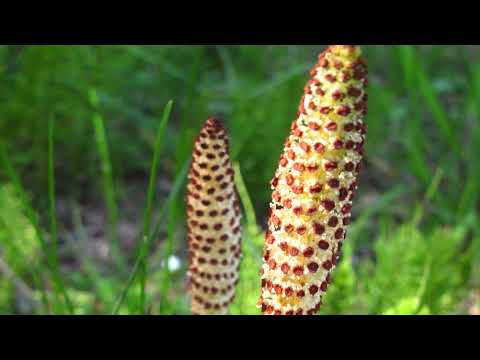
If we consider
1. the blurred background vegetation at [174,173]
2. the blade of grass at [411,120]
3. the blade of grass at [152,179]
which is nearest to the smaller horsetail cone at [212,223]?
the blade of grass at [152,179]

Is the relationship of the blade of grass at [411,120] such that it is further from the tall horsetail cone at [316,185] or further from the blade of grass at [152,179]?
the tall horsetail cone at [316,185]

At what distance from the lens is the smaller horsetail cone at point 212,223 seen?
93 centimetres

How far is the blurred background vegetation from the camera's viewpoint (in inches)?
74.8

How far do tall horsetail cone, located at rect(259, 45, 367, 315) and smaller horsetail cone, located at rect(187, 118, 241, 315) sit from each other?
9.3 inches

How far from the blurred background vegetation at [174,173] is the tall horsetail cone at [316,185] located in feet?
2.96

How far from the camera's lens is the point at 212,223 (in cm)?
103

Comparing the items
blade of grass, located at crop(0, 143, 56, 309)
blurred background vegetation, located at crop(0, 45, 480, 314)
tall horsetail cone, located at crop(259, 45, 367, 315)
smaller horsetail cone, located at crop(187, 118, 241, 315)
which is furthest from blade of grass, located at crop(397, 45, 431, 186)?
tall horsetail cone, located at crop(259, 45, 367, 315)

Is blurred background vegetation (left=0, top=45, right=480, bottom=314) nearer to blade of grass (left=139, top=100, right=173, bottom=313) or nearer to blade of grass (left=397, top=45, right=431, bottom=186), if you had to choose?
blade of grass (left=397, top=45, right=431, bottom=186)

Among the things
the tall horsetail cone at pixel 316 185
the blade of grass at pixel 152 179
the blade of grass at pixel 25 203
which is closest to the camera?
the tall horsetail cone at pixel 316 185

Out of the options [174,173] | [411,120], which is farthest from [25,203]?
[411,120]

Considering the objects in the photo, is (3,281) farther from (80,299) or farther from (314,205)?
(314,205)

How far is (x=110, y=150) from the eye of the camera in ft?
9.26
